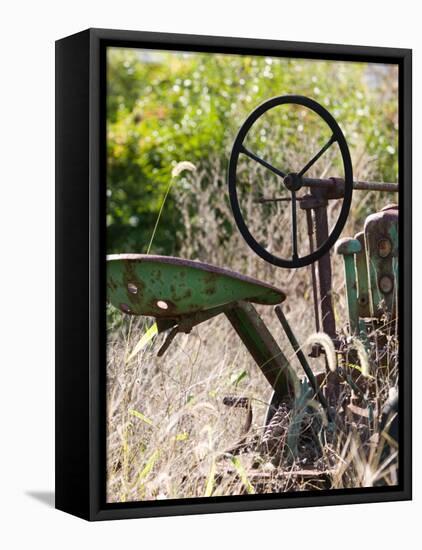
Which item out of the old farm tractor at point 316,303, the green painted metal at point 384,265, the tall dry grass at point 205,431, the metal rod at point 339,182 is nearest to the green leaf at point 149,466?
the tall dry grass at point 205,431

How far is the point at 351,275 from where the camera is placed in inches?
252

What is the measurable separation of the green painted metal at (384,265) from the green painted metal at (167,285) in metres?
0.67

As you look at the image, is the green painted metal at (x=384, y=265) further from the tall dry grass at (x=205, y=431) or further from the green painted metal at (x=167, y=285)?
the green painted metal at (x=167, y=285)

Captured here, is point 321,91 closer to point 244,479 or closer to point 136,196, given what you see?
point 136,196

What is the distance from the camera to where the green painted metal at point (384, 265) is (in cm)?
637

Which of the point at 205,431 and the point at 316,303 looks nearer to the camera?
the point at 205,431

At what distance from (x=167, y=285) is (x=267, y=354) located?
2.21 feet

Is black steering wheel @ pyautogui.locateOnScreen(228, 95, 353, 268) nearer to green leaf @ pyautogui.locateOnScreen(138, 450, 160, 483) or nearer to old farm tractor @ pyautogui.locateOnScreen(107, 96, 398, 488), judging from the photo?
old farm tractor @ pyautogui.locateOnScreen(107, 96, 398, 488)

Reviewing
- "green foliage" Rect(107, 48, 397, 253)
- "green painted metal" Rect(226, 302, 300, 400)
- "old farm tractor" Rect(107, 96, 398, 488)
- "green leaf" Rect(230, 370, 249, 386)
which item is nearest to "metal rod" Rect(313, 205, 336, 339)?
"old farm tractor" Rect(107, 96, 398, 488)

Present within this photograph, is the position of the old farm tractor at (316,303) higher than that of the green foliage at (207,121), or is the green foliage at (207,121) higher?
the green foliage at (207,121)

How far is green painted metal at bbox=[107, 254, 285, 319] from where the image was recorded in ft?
18.9

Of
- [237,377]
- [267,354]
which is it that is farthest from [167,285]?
[237,377]

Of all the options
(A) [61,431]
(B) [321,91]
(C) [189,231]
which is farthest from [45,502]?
(B) [321,91]

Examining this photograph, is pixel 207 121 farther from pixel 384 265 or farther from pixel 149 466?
pixel 149 466
